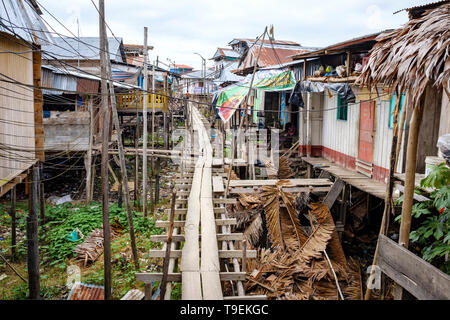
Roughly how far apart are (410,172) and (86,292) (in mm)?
7786

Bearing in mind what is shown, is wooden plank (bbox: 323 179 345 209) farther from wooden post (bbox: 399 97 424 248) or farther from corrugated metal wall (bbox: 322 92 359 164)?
wooden post (bbox: 399 97 424 248)

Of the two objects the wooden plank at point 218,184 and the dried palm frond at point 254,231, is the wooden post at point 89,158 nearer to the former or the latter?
the wooden plank at point 218,184

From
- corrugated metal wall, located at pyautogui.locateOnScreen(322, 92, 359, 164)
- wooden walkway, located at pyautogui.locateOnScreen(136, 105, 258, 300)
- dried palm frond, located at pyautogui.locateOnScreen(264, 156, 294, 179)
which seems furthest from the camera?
dried palm frond, located at pyautogui.locateOnScreen(264, 156, 294, 179)

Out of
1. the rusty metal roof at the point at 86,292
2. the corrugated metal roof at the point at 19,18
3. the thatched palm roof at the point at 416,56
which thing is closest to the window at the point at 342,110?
the thatched palm roof at the point at 416,56

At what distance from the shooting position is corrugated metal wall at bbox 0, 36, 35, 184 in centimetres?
760

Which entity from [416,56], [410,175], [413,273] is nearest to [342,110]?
[410,175]

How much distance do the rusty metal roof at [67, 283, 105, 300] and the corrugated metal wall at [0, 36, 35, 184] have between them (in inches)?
123

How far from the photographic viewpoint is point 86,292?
28.2ft

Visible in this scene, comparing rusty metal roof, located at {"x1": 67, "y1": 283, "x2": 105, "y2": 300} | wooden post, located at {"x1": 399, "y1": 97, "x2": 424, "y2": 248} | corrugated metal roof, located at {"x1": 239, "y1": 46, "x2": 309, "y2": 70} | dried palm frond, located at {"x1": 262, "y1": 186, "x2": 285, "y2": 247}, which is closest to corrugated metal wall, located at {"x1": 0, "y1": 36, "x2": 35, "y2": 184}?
rusty metal roof, located at {"x1": 67, "y1": 283, "x2": 105, "y2": 300}

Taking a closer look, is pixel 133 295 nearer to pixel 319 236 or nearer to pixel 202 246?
pixel 202 246

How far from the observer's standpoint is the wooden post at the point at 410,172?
166 inches

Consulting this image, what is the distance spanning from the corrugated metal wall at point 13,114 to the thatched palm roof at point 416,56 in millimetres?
6736

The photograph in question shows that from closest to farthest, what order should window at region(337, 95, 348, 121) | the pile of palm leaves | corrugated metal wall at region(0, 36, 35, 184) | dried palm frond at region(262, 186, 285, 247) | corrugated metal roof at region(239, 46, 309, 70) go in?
corrugated metal wall at region(0, 36, 35, 184), the pile of palm leaves, dried palm frond at region(262, 186, 285, 247), window at region(337, 95, 348, 121), corrugated metal roof at region(239, 46, 309, 70)

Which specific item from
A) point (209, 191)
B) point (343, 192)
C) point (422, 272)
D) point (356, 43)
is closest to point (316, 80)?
point (356, 43)
